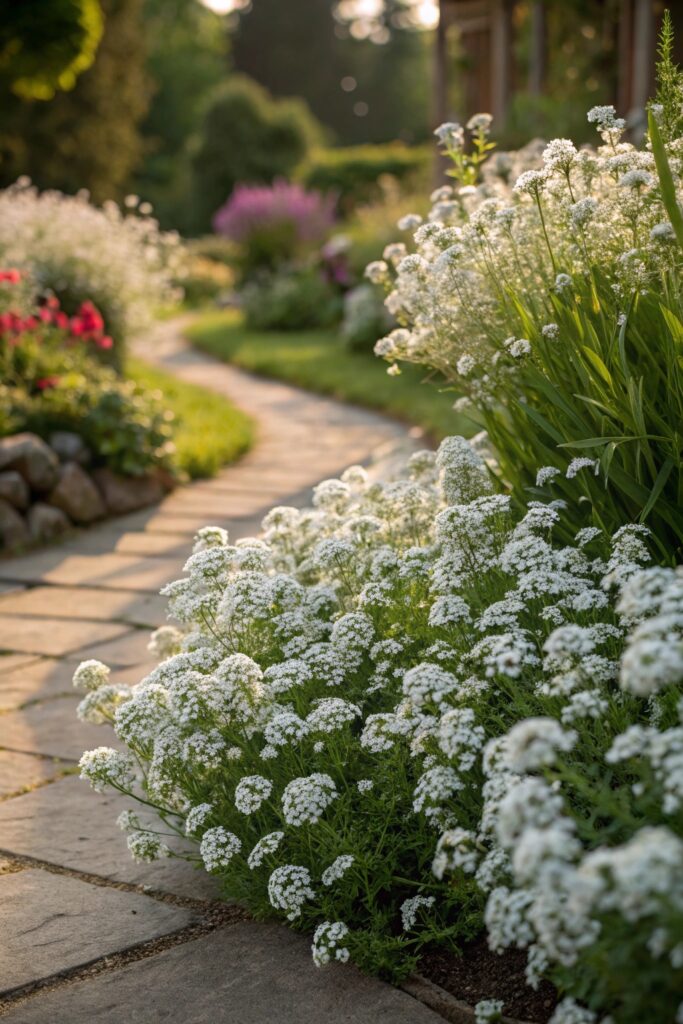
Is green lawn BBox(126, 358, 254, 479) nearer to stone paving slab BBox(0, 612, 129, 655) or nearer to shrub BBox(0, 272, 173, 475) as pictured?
shrub BBox(0, 272, 173, 475)

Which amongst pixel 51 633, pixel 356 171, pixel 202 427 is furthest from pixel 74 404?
pixel 356 171

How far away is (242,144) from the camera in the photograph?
24.7 m

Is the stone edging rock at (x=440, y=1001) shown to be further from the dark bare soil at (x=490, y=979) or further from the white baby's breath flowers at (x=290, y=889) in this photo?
the white baby's breath flowers at (x=290, y=889)

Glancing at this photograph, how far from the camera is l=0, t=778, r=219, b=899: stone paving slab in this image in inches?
105

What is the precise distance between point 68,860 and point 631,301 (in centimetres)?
196

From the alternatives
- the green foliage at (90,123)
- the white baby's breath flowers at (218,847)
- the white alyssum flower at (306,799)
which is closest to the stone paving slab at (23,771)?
the white baby's breath flowers at (218,847)

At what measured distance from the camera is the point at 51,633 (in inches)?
176

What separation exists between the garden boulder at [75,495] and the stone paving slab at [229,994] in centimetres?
398

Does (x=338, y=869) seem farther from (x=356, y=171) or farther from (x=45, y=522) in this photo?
(x=356, y=171)

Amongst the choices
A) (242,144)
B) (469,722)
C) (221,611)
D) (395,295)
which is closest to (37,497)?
(395,295)

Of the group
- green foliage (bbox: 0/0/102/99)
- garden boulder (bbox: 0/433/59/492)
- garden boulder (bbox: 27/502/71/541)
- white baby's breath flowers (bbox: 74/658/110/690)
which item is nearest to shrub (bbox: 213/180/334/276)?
green foliage (bbox: 0/0/102/99)

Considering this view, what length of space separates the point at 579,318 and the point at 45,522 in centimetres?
380

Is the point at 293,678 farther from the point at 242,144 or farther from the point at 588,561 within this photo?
the point at 242,144

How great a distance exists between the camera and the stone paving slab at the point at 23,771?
3143mm
